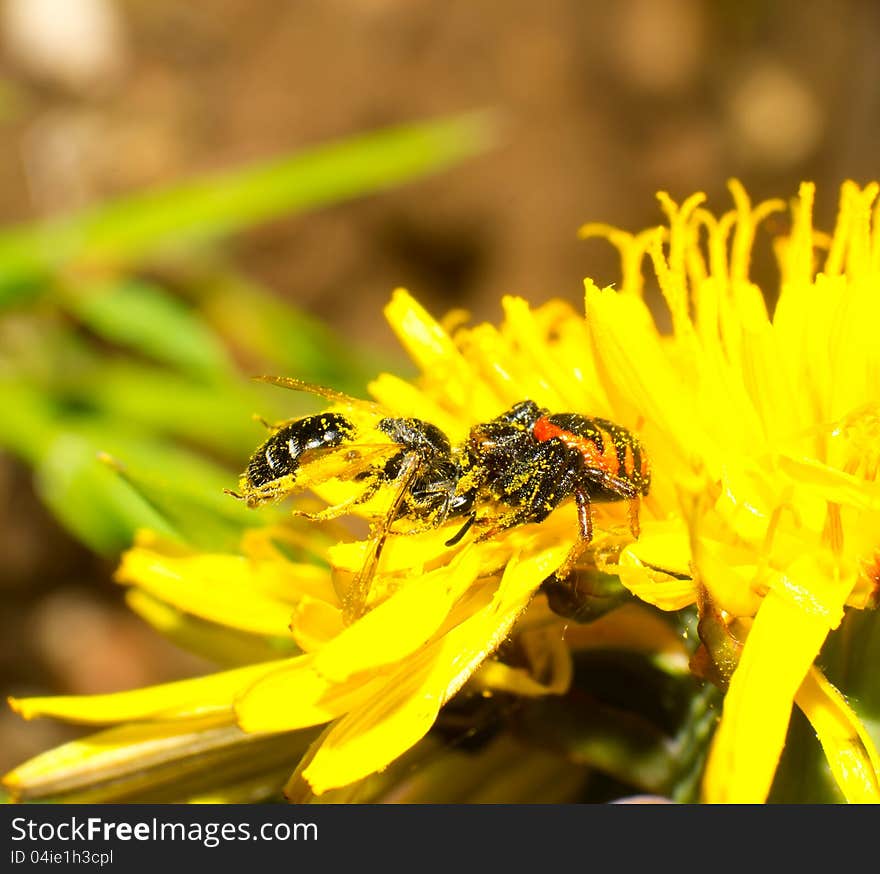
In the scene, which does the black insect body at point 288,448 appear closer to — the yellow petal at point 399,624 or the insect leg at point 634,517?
the yellow petal at point 399,624

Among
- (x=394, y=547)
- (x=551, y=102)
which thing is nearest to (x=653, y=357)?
(x=394, y=547)

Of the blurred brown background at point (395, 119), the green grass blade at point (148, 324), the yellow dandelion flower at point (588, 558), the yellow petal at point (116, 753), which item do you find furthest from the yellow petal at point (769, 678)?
the blurred brown background at point (395, 119)

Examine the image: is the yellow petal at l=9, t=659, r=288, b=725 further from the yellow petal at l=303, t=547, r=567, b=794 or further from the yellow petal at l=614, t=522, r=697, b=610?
the yellow petal at l=614, t=522, r=697, b=610

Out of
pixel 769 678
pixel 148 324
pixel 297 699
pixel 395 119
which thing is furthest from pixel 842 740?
pixel 395 119

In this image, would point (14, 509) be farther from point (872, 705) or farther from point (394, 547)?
point (872, 705)

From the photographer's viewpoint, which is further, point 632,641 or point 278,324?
point 278,324

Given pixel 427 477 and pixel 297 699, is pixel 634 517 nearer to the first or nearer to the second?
pixel 427 477
